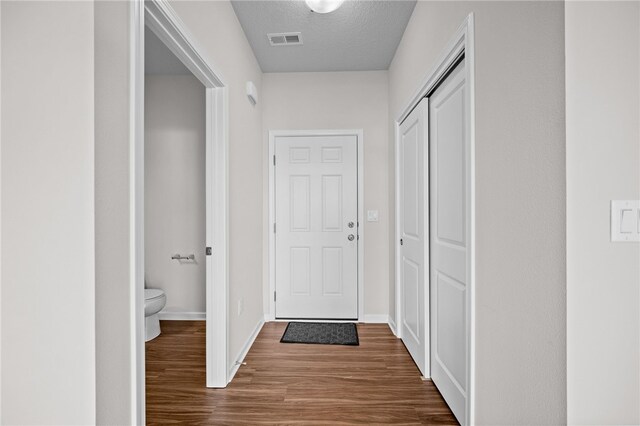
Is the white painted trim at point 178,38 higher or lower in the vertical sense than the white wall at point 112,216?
higher

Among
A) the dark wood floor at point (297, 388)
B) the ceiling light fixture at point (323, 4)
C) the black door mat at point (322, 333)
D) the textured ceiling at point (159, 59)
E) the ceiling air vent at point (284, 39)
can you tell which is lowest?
the black door mat at point (322, 333)

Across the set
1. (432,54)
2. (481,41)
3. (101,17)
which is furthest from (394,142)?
(101,17)

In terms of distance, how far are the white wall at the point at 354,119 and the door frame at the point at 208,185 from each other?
4.59 ft

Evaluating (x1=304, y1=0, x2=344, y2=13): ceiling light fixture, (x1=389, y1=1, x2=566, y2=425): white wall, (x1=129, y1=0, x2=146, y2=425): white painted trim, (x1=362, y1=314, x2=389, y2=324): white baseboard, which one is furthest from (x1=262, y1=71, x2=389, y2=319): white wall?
(x1=129, y1=0, x2=146, y2=425): white painted trim

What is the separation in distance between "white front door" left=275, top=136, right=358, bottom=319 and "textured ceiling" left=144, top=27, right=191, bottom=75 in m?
1.22

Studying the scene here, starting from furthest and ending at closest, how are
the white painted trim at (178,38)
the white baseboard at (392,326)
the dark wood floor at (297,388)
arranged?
1. the white baseboard at (392,326)
2. the dark wood floor at (297,388)
3. the white painted trim at (178,38)

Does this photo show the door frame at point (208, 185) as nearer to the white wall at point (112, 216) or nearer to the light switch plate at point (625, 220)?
the white wall at point (112, 216)

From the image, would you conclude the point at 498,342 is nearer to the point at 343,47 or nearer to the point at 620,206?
the point at 620,206

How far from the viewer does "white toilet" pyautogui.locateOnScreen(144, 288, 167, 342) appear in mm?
2982

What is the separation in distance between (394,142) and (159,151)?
2.41 metres

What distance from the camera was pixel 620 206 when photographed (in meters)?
1.07

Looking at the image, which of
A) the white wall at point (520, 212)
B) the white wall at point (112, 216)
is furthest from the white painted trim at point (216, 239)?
the white wall at point (520, 212)

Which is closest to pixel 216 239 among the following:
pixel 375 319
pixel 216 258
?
pixel 216 258

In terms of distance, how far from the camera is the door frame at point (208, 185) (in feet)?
4.00
